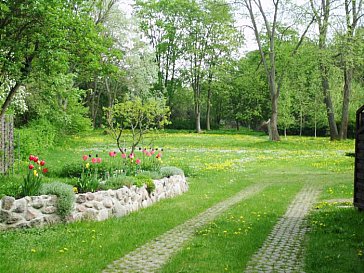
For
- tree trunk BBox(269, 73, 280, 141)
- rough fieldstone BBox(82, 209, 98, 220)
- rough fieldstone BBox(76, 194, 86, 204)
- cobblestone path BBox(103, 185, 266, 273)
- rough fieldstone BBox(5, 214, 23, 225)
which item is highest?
tree trunk BBox(269, 73, 280, 141)

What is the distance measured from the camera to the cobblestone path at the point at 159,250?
625 cm

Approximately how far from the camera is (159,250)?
7.22m

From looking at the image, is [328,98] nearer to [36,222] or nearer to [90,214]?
[90,214]

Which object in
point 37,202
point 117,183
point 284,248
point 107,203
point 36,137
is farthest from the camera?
point 36,137

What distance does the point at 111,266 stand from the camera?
249 inches

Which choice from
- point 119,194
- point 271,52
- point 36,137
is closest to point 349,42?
point 271,52

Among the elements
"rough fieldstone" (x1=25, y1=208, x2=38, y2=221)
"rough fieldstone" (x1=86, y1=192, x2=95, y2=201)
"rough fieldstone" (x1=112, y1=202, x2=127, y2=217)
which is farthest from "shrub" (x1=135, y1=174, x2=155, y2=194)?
"rough fieldstone" (x1=25, y1=208, x2=38, y2=221)

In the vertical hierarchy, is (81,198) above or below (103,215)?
above

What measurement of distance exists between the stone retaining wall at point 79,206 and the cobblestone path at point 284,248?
3.42 metres

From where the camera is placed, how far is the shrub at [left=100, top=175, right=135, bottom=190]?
10039 mm

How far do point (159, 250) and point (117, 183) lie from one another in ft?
11.3

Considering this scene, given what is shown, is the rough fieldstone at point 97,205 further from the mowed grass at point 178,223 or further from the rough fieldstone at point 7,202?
the rough fieldstone at point 7,202

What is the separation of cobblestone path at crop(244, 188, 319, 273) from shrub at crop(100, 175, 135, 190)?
3.56 metres

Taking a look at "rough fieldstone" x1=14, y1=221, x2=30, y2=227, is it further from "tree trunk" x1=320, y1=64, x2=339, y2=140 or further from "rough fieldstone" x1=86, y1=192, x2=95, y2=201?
"tree trunk" x1=320, y1=64, x2=339, y2=140
